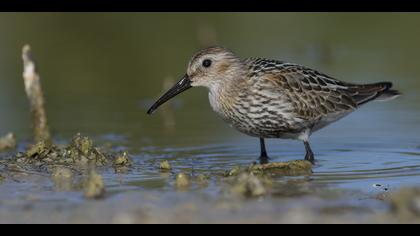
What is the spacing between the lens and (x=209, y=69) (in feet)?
34.4

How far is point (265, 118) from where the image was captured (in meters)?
10.0

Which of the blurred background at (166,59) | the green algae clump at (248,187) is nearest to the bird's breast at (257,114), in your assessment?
the blurred background at (166,59)

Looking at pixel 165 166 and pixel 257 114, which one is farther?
pixel 257 114

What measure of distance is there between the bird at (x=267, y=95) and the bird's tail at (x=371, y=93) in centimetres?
2

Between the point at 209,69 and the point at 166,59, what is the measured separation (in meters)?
6.16

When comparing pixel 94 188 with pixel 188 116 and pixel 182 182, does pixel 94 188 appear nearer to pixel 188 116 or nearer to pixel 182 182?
pixel 182 182

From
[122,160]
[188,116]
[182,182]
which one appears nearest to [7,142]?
[122,160]

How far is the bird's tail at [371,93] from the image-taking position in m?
11.0

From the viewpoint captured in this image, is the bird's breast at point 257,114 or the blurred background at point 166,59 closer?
the bird's breast at point 257,114

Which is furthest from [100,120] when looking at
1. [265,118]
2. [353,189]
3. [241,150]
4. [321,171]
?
[353,189]

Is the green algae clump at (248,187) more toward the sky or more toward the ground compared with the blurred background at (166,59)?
more toward the ground

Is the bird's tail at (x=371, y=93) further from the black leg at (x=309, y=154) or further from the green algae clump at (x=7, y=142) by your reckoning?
the green algae clump at (x=7, y=142)
